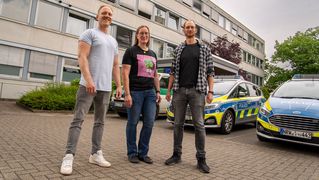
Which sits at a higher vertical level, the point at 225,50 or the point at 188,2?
the point at 188,2

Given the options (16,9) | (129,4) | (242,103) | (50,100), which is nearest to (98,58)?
(242,103)

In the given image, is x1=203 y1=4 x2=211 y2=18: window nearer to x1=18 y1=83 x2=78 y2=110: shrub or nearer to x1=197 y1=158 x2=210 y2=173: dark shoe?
x1=18 y1=83 x2=78 y2=110: shrub

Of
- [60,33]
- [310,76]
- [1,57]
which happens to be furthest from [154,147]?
[60,33]

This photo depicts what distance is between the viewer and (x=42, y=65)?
15977 mm

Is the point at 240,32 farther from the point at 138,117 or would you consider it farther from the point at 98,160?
the point at 98,160

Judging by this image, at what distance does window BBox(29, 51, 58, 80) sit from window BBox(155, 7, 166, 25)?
1061 cm

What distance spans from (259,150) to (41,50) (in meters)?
14.1

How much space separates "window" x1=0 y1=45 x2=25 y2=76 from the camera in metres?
14.5

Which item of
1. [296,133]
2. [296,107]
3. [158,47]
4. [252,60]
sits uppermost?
[252,60]

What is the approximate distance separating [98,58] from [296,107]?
14.5 ft

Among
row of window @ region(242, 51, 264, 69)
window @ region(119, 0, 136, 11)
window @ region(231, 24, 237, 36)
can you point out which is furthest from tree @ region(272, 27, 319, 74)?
window @ region(119, 0, 136, 11)

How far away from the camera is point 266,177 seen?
373cm

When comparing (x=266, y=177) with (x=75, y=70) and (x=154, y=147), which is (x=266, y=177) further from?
(x=75, y=70)

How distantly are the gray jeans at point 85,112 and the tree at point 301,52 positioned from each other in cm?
4462
